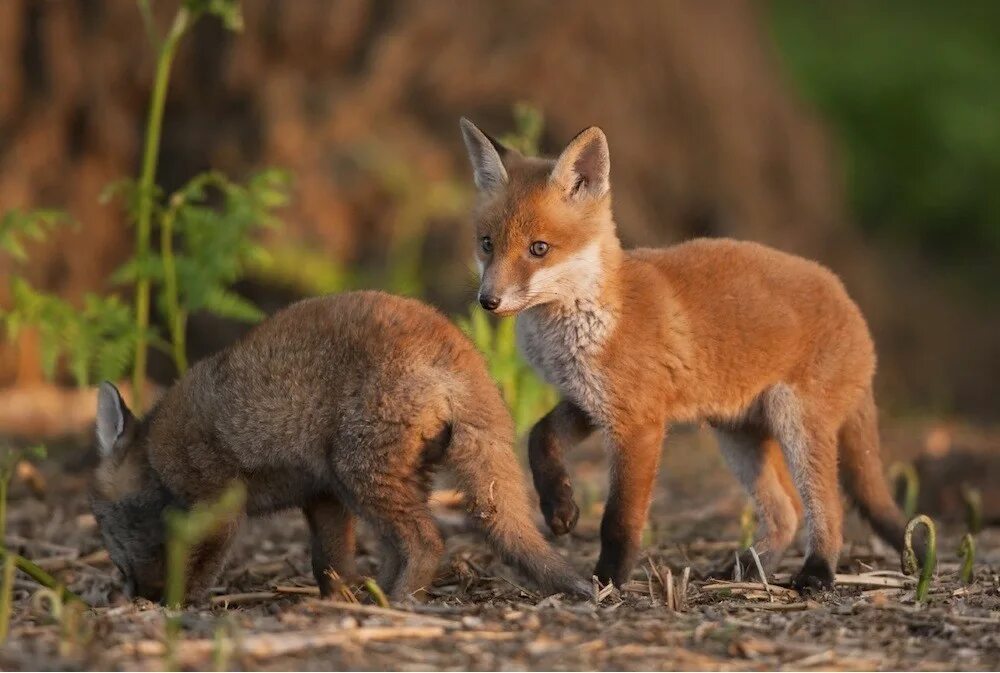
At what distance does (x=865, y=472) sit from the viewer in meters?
6.44

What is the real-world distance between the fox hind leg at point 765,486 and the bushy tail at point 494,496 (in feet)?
4.10

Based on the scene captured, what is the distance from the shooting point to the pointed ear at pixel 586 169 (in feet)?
20.1

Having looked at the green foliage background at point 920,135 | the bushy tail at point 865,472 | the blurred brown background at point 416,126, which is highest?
the green foliage background at point 920,135

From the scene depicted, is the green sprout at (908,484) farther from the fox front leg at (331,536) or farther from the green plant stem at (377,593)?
the green plant stem at (377,593)

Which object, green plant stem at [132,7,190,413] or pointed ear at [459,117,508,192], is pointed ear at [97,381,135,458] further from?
pointed ear at [459,117,508,192]

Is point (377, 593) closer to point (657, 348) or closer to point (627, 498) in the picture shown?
point (627, 498)

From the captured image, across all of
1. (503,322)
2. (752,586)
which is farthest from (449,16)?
(752,586)

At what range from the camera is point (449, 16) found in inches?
480

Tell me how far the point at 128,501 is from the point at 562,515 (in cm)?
183

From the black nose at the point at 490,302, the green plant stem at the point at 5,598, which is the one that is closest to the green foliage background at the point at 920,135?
the black nose at the point at 490,302

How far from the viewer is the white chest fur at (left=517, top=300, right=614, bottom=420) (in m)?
5.94

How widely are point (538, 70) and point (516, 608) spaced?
807cm

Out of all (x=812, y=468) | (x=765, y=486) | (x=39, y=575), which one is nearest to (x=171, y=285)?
(x=39, y=575)

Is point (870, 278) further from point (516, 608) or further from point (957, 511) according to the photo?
point (516, 608)
